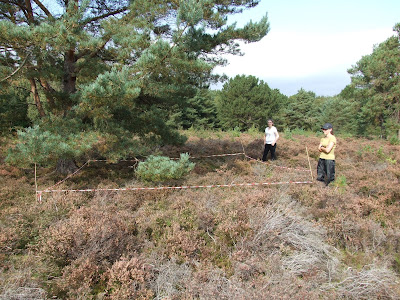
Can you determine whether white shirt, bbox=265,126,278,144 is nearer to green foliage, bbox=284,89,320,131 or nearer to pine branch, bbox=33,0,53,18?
pine branch, bbox=33,0,53,18

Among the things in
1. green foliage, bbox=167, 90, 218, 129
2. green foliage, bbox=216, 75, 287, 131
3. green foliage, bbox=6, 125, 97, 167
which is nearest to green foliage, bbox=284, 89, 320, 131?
green foliage, bbox=216, 75, 287, 131

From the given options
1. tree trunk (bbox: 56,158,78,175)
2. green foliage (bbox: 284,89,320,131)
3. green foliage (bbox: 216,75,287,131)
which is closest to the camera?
tree trunk (bbox: 56,158,78,175)

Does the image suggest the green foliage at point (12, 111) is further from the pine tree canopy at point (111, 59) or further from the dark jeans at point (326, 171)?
the dark jeans at point (326, 171)

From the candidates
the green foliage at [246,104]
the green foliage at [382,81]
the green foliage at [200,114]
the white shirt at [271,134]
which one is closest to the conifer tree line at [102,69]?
the white shirt at [271,134]

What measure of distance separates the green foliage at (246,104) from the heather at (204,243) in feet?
117

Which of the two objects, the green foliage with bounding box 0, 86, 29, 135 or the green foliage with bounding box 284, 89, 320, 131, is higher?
the green foliage with bounding box 284, 89, 320, 131

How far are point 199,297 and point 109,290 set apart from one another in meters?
1.08

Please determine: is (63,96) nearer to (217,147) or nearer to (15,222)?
(15,222)

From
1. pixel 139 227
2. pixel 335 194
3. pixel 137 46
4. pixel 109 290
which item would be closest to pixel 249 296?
pixel 109 290

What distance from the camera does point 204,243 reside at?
403 cm

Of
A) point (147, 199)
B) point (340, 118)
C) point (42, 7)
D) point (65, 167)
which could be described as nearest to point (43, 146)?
point (147, 199)

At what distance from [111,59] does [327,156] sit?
6050 millimetres

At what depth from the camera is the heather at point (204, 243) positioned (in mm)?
3131

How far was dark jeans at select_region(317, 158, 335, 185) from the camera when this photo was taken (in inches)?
249
